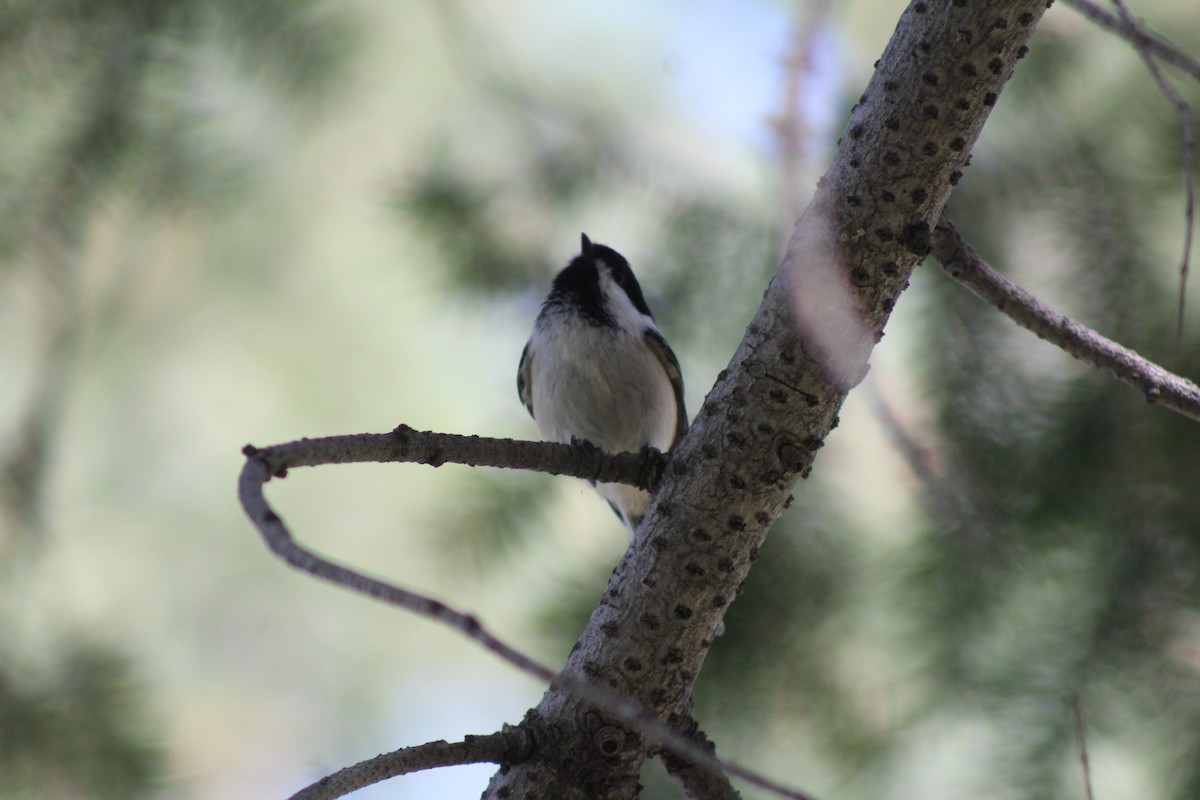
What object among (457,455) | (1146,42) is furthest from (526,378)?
(1146,42)

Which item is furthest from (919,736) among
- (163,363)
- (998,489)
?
(163,363)

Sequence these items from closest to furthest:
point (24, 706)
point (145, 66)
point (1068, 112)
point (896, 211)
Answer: point (896, 211) → point (24, 706) → point (145, 66) → point (1068, 112)

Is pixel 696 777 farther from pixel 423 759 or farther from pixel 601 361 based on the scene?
pixel 601 361

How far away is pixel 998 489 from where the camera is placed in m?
2.12

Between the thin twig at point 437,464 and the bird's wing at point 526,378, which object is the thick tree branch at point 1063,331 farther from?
the bird's wing at point 526,378

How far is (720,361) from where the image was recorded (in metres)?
2.47

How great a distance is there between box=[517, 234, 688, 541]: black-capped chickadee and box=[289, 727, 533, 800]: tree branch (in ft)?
4.04

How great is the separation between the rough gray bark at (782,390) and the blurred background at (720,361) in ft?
1.42

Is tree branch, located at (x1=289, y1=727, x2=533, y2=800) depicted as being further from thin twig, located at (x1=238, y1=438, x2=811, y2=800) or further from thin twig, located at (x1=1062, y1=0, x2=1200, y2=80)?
thin twig, located at (x1=1062, y1=0, x2=1200, y2=80)

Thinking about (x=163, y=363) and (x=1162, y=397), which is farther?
(x=163, y=363)

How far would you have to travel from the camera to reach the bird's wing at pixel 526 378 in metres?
2.79

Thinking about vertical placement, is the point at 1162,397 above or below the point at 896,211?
below

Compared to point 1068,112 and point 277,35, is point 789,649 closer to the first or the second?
point 1068,112

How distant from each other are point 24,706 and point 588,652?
1.16m
